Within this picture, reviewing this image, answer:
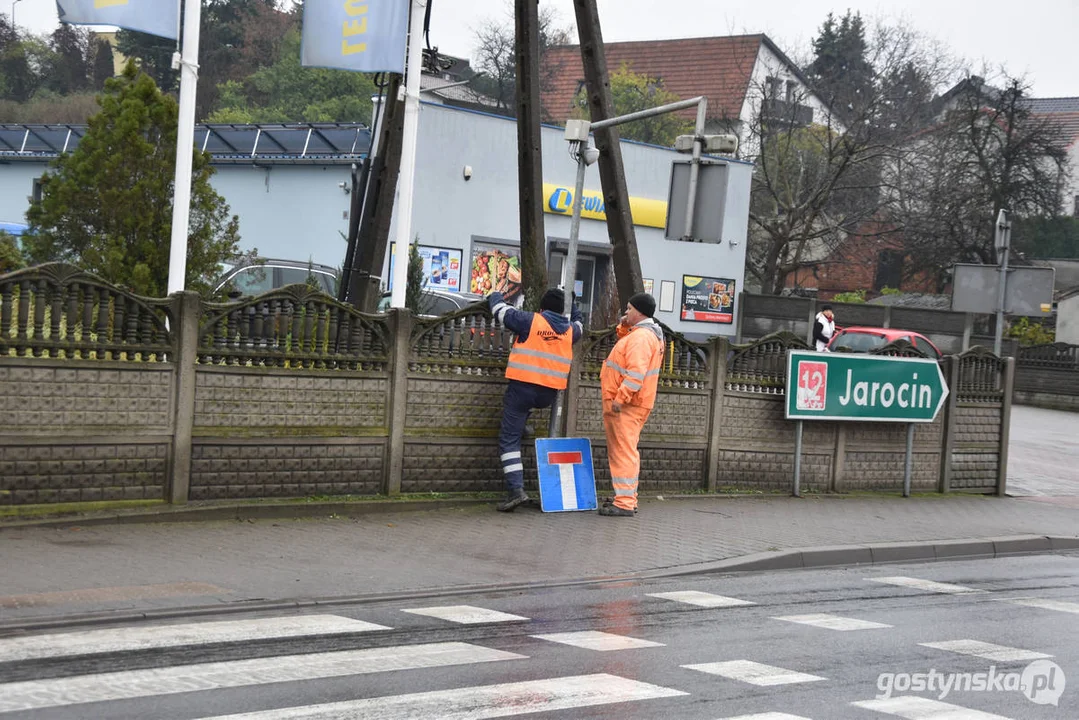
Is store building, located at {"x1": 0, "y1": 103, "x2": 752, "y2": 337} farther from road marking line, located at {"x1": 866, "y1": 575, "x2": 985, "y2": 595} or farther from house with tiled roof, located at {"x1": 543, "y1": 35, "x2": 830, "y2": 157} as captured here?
house with tiled roof, located at {"x1": 543, "y1": 35, "x2": 830, "y2": 157}

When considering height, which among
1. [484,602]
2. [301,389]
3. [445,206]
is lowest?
[484,602]

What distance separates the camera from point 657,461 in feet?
46.7

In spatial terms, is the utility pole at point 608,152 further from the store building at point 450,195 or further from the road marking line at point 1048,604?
the store building at point 450,195

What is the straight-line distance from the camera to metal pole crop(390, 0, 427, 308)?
1378 centimetres

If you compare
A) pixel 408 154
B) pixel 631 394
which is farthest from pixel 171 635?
pixel 408 154

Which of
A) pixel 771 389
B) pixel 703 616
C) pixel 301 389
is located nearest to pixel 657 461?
pixel 771 389

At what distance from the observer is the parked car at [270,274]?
20969 mm

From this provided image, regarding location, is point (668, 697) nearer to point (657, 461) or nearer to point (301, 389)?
point (301, 389)

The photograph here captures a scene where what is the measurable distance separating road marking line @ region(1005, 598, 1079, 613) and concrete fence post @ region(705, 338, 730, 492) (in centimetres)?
504

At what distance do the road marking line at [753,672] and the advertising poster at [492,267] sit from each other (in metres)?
24.6

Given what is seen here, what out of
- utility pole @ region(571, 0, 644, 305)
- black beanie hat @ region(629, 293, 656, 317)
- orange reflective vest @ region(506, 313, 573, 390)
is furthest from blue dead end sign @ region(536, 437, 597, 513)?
utility pole @ region(571, 0, 644, 305)

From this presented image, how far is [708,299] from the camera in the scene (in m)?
38.1

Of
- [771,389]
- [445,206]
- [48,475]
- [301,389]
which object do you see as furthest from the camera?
[445,206]

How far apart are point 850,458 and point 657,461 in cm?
304
